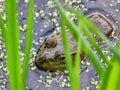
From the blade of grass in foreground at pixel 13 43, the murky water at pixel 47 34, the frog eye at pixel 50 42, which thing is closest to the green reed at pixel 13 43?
the blade of grass in foreground at pixel 13 43

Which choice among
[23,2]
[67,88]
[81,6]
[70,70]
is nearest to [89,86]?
[67,88]

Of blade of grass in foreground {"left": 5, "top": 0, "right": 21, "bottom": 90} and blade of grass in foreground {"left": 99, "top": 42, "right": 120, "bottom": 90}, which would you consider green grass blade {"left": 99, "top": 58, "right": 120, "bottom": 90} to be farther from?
blade of grass in foreground {"left": 5, "top": 0, "right": 21, "bottom": 90}

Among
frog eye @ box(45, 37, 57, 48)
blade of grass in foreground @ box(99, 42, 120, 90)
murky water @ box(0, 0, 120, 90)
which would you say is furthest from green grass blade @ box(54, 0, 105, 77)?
frog eye @ box(45, 37, 57, 48)

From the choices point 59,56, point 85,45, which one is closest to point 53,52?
point 59,56

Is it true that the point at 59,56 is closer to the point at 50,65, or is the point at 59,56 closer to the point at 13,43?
the point at 50,65

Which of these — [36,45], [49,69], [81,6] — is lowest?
[49,69]

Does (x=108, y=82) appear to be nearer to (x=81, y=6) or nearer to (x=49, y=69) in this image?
(x=49, y=69)

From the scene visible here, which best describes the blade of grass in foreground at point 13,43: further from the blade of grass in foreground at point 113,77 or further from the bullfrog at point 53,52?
the bullfrog at point 53,52

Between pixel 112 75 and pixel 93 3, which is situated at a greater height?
pixel 93 3
